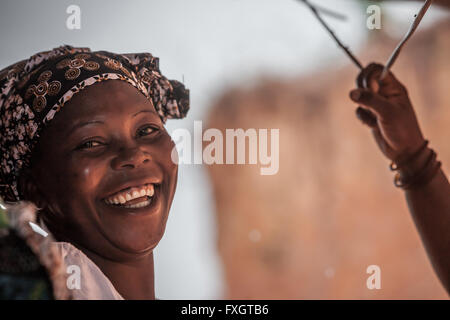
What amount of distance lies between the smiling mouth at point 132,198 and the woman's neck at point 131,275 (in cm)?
13

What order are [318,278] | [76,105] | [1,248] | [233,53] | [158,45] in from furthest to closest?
[318,278]
[233,53]
[158,45]
[76,105]
[1,248]

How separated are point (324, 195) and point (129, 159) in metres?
1.70

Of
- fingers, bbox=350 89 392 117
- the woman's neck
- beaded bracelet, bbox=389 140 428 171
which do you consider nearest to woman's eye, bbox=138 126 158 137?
the woman's neck

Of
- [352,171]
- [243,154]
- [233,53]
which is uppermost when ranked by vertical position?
[233,53]

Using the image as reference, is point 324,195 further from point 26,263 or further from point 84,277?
point 26,263

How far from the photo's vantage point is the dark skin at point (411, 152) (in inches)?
40.1

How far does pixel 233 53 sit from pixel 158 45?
550 millimetres

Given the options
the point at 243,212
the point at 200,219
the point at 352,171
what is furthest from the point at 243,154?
the point at 352,171

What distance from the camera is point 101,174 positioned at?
93 centimetres

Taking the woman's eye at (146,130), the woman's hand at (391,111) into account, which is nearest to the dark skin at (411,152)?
the woman's hand at (391,111)

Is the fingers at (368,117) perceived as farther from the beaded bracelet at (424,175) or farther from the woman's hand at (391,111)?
the beaded bracelet at (424,175)

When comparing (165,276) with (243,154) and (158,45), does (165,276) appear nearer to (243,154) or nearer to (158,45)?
(243,154)

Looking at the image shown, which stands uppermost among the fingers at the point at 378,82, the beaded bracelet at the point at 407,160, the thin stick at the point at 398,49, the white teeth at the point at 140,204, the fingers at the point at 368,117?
the thin stick at the point at 398,49
